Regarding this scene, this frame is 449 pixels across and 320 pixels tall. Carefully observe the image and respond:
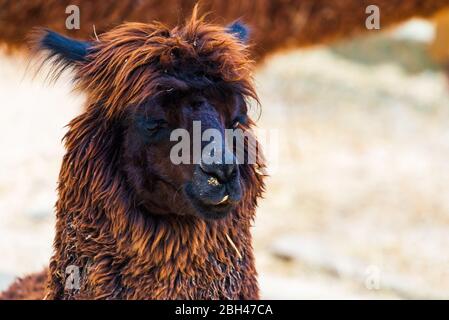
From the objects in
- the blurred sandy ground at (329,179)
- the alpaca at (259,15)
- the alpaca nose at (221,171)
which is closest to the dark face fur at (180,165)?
the alpaca nose at (221,171)

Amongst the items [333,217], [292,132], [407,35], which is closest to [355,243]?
[333,217]

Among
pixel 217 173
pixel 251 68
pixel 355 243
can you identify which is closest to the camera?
pixel 217 173

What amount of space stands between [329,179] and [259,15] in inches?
72.9

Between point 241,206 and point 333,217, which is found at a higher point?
point 333,217

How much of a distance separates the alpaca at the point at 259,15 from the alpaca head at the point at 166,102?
196cm

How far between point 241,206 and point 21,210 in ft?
11.7

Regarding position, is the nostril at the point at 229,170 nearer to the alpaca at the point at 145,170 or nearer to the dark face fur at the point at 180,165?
the dark face fur at the point at 180,165

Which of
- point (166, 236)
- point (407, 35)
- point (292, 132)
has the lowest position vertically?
point (166, 236)

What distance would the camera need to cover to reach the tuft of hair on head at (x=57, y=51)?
2195 mm

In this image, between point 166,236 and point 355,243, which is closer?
point 166,236

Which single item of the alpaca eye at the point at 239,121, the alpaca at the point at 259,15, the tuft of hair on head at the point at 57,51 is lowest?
the alpaca eye at the point at 239,121

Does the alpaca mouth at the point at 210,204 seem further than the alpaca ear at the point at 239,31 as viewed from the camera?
No

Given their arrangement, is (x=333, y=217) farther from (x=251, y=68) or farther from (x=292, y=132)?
(x=251, y=68)

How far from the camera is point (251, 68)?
2.32m
